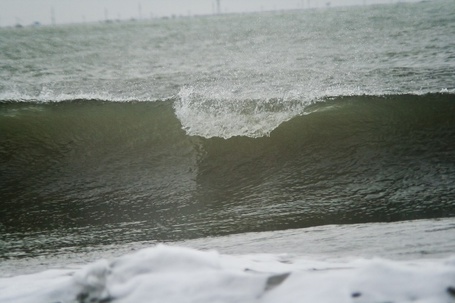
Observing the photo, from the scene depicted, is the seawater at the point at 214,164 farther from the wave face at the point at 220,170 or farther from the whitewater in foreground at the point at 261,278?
the whitewater in foreground at the point at 261,278

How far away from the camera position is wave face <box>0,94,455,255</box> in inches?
164

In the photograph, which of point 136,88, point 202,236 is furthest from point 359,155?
point 136,88

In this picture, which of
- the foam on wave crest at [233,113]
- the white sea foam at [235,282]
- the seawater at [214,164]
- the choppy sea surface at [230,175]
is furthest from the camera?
the foam on wave crest at [233,113]

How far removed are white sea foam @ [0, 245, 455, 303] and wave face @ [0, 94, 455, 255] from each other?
5.84 feet

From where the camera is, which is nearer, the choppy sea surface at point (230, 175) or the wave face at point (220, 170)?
the choppy sea surface at point (230, 175)

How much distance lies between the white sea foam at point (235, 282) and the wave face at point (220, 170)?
1.78m

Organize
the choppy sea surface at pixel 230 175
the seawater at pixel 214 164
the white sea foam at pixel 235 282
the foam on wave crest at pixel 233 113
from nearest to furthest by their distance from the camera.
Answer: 1. the white sea foam at pixel 235 282
2. the choppy sea surface at pixel 230 175
3. the seawater at pixel 214 164
4. the foam on wave crest at pixel 233 113

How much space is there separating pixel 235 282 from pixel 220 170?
12.0 feet

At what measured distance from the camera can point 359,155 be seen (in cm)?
562

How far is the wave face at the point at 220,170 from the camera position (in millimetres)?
4160

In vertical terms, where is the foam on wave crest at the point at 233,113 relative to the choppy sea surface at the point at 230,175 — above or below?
above

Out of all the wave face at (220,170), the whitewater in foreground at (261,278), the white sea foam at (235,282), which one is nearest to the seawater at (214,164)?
the wave face at (220,170)

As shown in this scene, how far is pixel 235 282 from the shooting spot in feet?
6.01

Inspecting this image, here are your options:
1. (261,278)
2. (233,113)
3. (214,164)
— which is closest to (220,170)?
(214,164)
